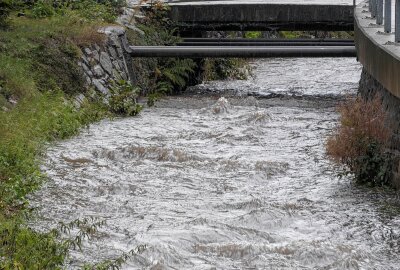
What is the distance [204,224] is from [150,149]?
140 inches

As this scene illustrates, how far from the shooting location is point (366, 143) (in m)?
10.9

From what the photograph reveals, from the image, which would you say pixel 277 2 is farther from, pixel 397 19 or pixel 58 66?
pixel 397 19

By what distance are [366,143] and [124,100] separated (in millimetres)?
6513

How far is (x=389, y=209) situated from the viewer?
1004 centimetres

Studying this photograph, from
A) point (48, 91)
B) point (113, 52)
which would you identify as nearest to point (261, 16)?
point (113, 52)

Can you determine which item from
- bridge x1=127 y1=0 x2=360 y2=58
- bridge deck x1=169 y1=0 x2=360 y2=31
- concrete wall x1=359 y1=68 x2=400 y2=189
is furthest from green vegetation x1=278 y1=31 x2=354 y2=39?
concrete wall x1=359 y1=68 x2=400 y2=189

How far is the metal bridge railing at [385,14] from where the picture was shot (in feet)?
35.7

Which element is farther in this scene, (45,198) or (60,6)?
(60,6)

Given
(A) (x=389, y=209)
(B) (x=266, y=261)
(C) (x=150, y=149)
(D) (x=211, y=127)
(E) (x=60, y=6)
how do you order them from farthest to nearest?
(E) (x=60, y=6)
(D) (x=211, y=127)
(C) (x=150, y=149)
(A) (x=389, y=209)
(B) (x=266, y=261)

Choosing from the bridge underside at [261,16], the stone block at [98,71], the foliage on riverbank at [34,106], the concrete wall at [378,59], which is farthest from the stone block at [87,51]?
the concrete wall at [378,59]

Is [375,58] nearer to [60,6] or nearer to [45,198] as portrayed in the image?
[45,198]

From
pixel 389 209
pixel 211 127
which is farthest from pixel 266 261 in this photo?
pixel 211 127

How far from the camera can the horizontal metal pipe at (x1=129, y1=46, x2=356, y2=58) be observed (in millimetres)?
18188

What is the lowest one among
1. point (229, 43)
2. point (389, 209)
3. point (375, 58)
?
point (229, 43)
